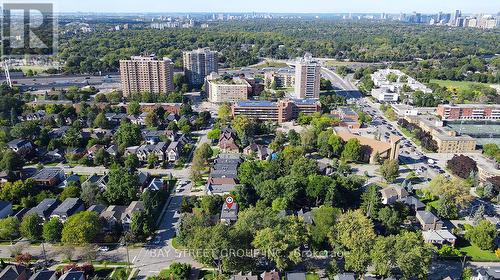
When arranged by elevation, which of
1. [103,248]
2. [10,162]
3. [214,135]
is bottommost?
[103,248]

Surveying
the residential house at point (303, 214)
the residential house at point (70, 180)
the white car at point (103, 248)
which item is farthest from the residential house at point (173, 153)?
the residential house at point (303, 214)

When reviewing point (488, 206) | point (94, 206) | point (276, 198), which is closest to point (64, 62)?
point (94, 206)

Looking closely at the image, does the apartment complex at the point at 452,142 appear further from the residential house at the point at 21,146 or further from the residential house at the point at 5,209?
the residential house at the point at 21,146

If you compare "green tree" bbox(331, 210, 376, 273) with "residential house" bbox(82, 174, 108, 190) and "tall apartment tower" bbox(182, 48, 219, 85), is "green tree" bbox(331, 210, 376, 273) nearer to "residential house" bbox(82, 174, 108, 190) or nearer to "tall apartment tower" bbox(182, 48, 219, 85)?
"residential house" bbox(82, 174, 108, 190)

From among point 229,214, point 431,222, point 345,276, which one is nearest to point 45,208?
point 229,214

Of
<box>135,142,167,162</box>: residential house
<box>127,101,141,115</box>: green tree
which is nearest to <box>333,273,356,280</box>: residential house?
<box>135,142,167,162</box>: residential house

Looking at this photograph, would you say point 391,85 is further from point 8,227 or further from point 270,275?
point 8,227
